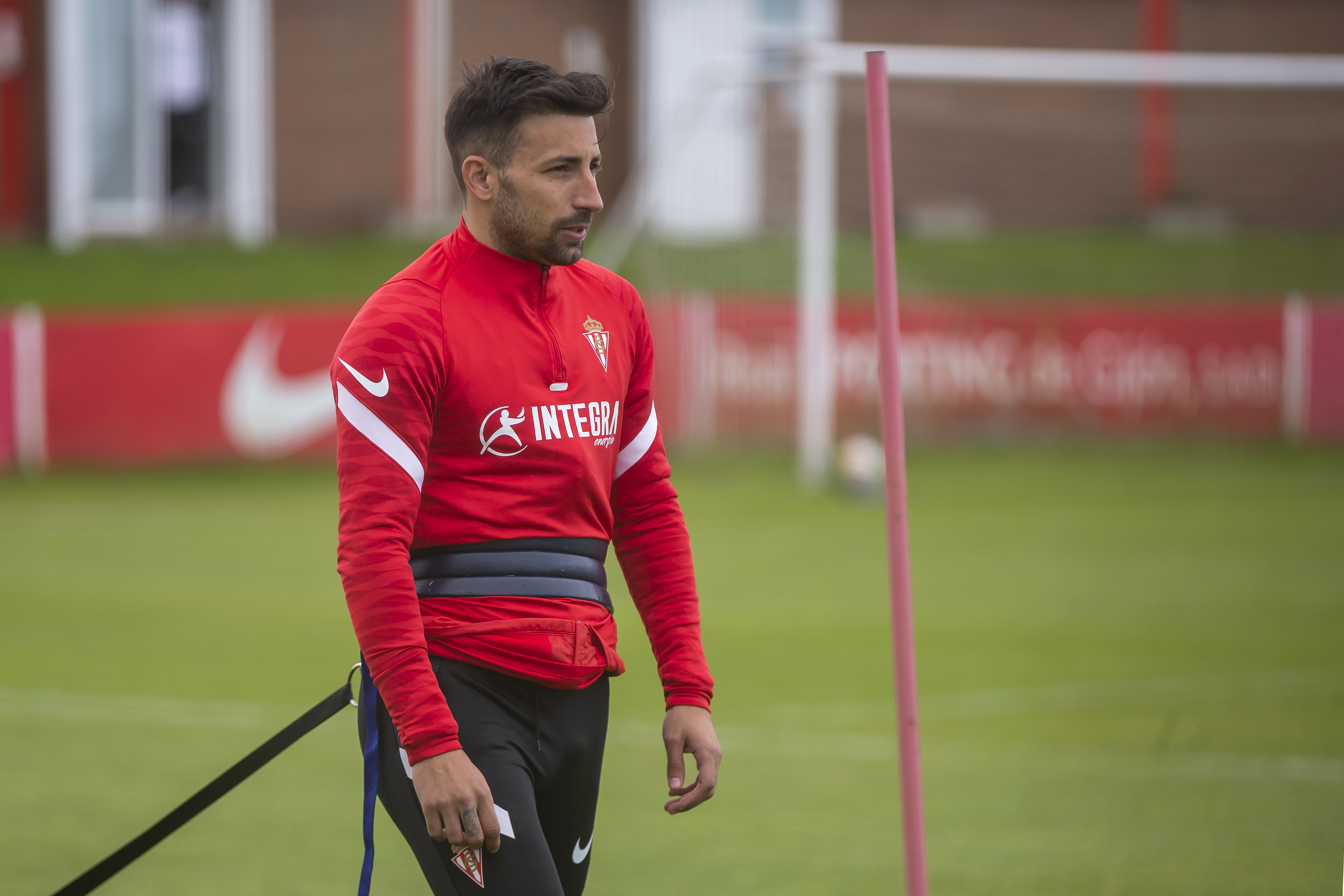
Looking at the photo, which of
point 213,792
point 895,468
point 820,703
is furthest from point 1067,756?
point 213,792

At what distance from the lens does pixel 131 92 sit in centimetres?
2078

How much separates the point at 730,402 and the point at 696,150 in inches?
146

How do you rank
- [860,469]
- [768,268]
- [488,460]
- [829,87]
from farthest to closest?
1. [768,268]
2. [829,87]
3. [860,469]
4. [488,460]

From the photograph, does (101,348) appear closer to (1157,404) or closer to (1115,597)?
(1115,597)

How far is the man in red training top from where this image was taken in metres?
2.65

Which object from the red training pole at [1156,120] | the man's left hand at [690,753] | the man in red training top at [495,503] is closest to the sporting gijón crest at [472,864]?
the man in red training top at [495,503]

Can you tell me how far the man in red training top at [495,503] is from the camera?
8.70 ft

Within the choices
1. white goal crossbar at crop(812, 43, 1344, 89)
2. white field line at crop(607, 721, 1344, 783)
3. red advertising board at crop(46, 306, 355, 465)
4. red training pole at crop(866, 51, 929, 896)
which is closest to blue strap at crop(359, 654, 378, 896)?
red training pole at crop(866, 51, 929, 896)

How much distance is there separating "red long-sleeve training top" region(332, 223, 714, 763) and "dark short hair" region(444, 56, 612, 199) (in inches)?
6.7

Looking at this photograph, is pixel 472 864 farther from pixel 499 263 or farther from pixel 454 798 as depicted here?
pixel 499 263

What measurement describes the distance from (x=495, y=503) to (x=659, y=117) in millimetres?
22651

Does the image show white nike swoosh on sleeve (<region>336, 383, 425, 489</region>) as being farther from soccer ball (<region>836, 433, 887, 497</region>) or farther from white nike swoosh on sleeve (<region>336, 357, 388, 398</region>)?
soccer ball (<region>836, 433, 887, 497</region>)

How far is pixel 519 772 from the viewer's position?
9.26ft

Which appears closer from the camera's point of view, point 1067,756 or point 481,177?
point 481,177
